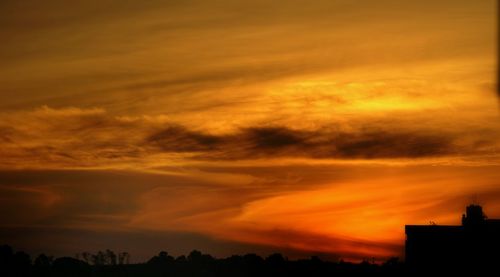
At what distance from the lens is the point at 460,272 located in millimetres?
141375

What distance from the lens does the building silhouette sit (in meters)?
141

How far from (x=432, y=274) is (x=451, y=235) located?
443 cm

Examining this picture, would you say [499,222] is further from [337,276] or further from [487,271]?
[337,276]

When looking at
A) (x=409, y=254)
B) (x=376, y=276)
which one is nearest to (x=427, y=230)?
(x=409, y=254)

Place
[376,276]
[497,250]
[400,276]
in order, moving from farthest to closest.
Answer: [376,276]
[400,276]
[497,250]

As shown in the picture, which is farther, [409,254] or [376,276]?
[376,276]

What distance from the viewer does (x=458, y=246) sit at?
143m

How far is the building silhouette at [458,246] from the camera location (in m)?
141

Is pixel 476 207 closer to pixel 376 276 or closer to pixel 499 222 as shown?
pixel 499 222

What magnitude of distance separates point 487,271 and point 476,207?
7446 millimetres

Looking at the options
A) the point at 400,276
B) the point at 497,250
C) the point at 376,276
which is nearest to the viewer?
the point at 497,250

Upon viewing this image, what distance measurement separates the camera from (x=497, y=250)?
140 m

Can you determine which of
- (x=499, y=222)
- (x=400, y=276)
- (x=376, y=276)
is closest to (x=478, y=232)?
(x=499, y=222)

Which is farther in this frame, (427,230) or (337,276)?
(337,276)
